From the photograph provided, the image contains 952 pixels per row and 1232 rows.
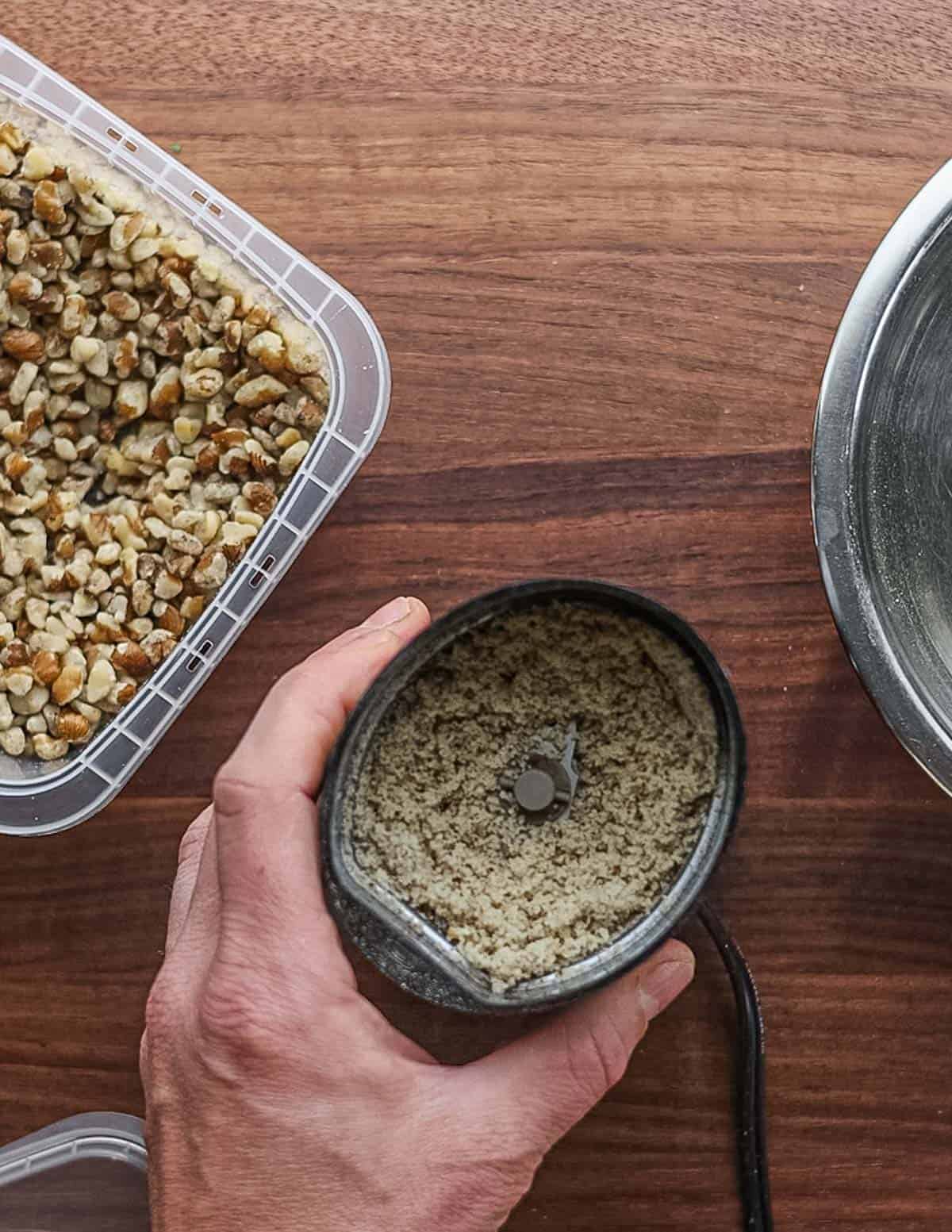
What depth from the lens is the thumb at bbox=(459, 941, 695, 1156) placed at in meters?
0.61

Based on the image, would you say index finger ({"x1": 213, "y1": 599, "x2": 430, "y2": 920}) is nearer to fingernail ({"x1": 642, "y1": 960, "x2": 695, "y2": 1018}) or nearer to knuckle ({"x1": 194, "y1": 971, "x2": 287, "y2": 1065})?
knuckle ({"x1": 194, "y1": 971, "x2": 287, "y2": 1065})

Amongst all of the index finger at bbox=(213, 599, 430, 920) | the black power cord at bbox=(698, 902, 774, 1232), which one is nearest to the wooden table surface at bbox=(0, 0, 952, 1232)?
the black power cord at bbox=(698, 902, 774, 1232)

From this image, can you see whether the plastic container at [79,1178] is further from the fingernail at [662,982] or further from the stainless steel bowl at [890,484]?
the stainless steel bowl at [890,484]

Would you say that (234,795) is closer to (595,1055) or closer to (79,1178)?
(595,1055)

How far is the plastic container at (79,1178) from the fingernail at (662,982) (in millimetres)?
334

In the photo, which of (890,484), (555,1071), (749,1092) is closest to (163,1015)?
(555,1071)

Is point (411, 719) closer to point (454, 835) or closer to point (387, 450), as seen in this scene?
point (454, 835)

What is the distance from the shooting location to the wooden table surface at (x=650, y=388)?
75 centimetres

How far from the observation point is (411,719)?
23.1 inches

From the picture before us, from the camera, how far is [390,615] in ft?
2.30

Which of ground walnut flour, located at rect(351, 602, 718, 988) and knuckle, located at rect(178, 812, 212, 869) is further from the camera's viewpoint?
knuckle, located at rect(178, 812, 212, 869)

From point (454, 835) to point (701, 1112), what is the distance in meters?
0.30

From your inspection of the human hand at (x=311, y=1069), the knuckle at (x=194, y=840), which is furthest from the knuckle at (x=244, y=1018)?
the knuckle at (x=194, y=840)

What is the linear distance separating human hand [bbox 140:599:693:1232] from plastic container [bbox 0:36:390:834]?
0.11 meters
